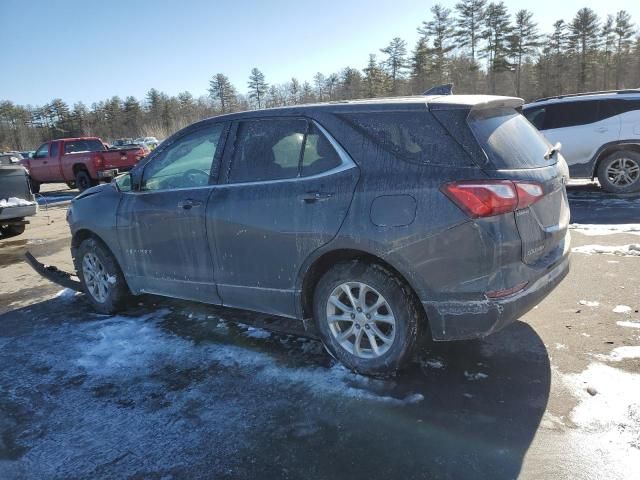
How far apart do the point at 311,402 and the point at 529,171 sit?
197 cm

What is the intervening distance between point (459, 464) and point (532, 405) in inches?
28.4

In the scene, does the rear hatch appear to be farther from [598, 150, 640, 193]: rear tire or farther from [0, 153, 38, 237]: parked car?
[0, 153, 38, 237]: parked car

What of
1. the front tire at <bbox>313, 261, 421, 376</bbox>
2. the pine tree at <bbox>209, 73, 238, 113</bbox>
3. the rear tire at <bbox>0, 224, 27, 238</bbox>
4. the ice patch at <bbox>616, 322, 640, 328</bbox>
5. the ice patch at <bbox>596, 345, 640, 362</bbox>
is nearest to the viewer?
the front tire at <bbox>313, 261, 421, 376</bbox>

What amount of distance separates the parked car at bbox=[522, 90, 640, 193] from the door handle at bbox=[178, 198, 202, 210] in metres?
7.36

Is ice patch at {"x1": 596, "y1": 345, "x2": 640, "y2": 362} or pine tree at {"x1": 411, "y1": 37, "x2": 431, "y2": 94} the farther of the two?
pine tree at {"x1": 411, "y1": 37, "x2": 431, "y2": 94}

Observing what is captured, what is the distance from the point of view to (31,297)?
232 inches

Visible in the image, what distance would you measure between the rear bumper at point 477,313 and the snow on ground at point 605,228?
4321 millimetres

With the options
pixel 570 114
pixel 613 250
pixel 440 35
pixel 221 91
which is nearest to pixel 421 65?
pixel 440 35

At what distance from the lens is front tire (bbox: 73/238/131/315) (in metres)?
4.89

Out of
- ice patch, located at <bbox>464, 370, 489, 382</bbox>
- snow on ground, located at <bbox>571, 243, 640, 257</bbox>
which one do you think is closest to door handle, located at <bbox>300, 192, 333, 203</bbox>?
ice patch, located at <bbox>464, 370, 489, 382</bbox>

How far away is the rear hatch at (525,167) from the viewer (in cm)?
288

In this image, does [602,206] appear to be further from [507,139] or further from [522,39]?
[522,39]

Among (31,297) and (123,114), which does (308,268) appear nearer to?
(31,297)

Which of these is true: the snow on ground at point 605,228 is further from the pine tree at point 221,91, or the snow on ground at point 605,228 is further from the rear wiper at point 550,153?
the pine tree at point 221,91
